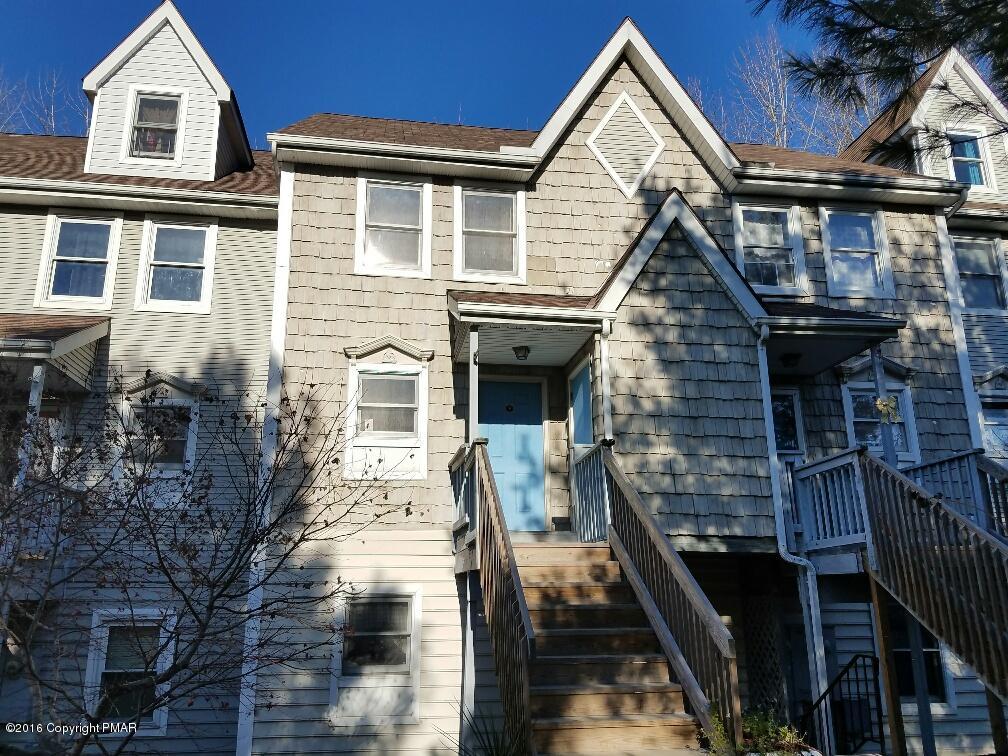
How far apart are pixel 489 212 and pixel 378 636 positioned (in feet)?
18.8

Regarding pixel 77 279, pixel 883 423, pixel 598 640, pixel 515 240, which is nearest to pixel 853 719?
pixel 883 423

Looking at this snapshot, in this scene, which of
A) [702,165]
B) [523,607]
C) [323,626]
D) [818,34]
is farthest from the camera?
[702,165]

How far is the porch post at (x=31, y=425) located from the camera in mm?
8442

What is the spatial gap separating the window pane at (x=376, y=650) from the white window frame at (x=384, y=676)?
11 cm

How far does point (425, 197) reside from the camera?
11414 mm

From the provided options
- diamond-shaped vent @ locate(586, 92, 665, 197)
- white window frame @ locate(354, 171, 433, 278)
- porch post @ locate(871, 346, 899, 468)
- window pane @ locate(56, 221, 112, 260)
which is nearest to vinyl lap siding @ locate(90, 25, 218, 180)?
window pane @ locate(56, 221, 112, 260)

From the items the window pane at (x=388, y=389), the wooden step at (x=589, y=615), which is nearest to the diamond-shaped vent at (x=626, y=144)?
the window pane at (x=388, y=389)

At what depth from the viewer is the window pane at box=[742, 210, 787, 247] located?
12219 mm

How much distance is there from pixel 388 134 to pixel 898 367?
7.87 meters

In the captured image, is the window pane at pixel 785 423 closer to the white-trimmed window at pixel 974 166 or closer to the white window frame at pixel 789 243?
the white window frame at pixel 789 243

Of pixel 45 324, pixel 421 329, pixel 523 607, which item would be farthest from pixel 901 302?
pixel 45 324

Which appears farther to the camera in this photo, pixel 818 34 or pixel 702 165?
pixel 702 165

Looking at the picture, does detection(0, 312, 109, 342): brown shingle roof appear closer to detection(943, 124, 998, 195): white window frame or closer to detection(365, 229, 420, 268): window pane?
detection(365, 229, 420, 268): window pane

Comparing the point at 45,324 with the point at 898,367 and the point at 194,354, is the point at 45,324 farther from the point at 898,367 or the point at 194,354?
the point at 898,367
